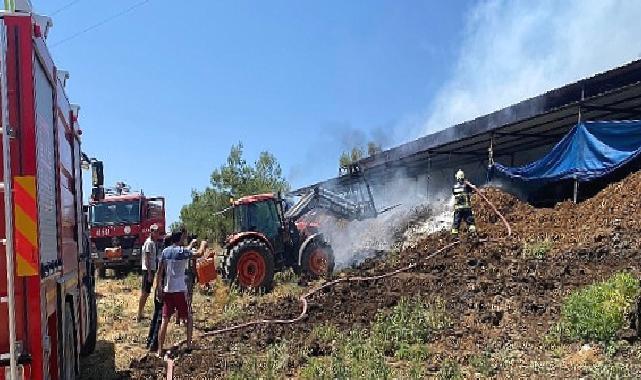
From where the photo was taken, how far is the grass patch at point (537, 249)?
1138 centimetres

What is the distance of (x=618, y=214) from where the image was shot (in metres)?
12.3

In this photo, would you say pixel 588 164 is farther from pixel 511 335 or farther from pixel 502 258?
pixel 511 335

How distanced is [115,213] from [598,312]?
1583cm

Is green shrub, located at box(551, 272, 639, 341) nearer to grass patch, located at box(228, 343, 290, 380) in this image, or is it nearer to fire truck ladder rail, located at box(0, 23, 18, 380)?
grass patch, located at box(228, 343, 290, 380)

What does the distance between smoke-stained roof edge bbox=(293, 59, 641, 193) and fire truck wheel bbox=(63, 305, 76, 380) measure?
11.1m

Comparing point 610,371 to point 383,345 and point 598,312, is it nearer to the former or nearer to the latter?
point 598,312

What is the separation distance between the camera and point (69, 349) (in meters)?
5.60

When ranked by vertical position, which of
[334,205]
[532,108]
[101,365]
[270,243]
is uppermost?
[532,108]

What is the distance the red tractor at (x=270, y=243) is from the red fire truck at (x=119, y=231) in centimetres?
583

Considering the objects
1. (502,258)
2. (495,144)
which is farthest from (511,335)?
(495,144)

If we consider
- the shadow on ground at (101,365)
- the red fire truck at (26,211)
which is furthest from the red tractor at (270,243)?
the red fire truck at (26,211)

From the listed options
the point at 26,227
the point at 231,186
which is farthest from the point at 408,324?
the point at 231,186

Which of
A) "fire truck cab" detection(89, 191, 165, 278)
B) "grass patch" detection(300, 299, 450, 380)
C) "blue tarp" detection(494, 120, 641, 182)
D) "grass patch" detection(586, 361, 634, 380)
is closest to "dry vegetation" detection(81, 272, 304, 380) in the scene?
"grass patch" detection(300, 299, 450, 380)

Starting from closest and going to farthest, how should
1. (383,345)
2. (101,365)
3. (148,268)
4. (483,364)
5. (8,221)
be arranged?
(8,221)
(483,364)
(383,345)
(101,365)
(148,268)
